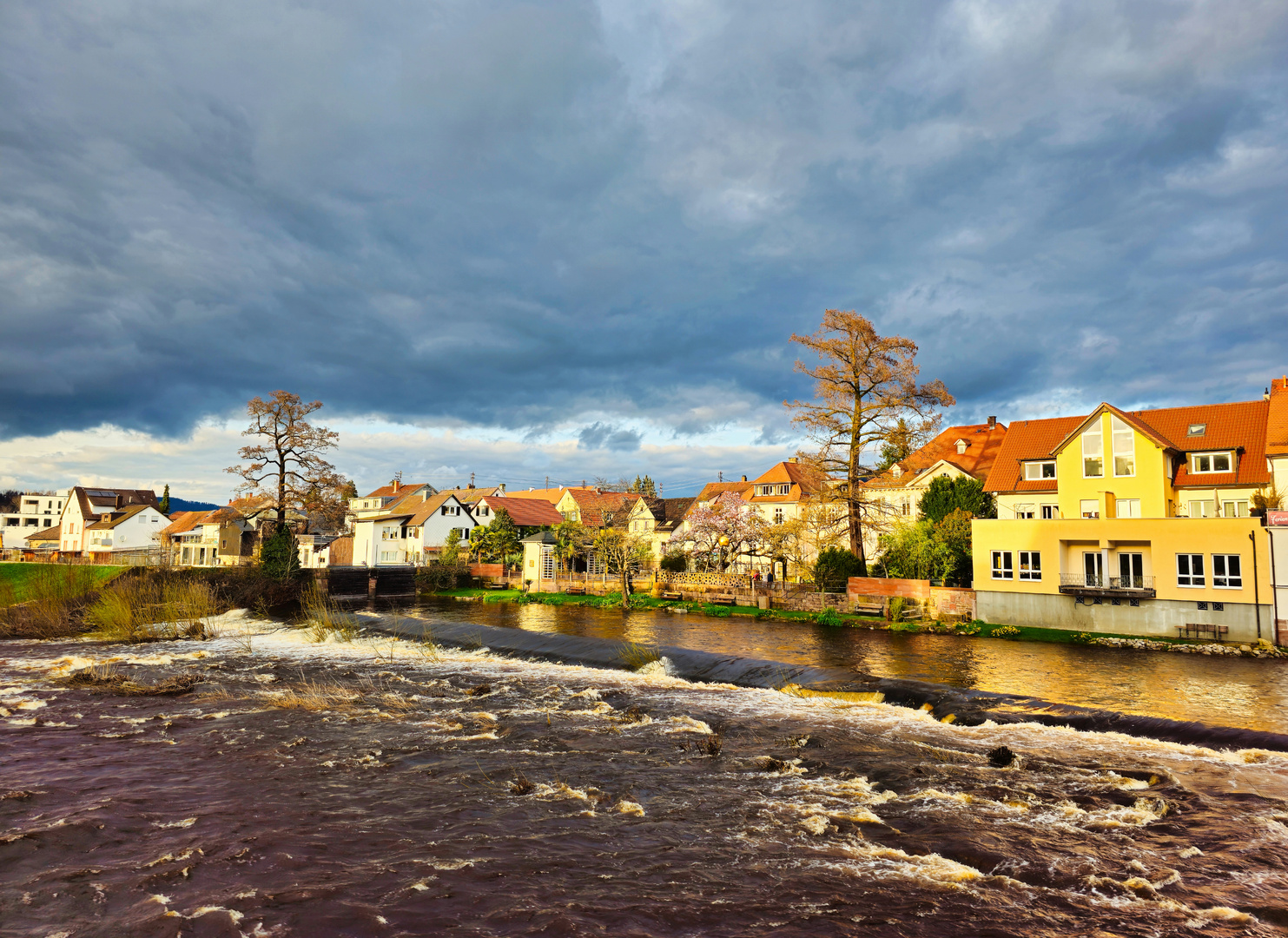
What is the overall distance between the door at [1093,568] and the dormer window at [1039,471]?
1047cm

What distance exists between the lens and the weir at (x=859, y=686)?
42.9 feet

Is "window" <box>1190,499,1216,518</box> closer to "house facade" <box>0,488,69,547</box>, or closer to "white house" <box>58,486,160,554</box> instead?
"white house" <box>58,486,160,554</box>

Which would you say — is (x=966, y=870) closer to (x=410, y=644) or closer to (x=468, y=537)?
(x=410, y=644)

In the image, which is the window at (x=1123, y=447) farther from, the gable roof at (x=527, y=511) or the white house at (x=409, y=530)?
the white house at (x=409, y=530)

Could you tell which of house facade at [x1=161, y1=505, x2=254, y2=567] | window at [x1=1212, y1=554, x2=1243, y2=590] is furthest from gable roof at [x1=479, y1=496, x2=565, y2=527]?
window at [x1=1212, y1=554, x2=1243, y2=590]

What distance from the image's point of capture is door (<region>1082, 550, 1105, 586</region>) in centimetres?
3269

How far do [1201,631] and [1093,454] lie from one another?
12133 mm

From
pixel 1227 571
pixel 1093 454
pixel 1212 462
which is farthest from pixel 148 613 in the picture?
pixel 1212 462

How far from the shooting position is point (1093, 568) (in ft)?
109

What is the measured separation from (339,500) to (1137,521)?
51.5 meters

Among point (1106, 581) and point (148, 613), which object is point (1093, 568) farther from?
point (148, 613)

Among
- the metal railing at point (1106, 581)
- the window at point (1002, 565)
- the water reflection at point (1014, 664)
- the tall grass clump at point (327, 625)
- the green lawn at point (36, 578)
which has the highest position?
the window at point (1002, 565)

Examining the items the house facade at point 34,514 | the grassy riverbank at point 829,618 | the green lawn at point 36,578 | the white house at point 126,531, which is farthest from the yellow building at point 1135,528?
the house facade at point 34,514

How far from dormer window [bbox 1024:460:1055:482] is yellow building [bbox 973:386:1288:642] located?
0.06 m
